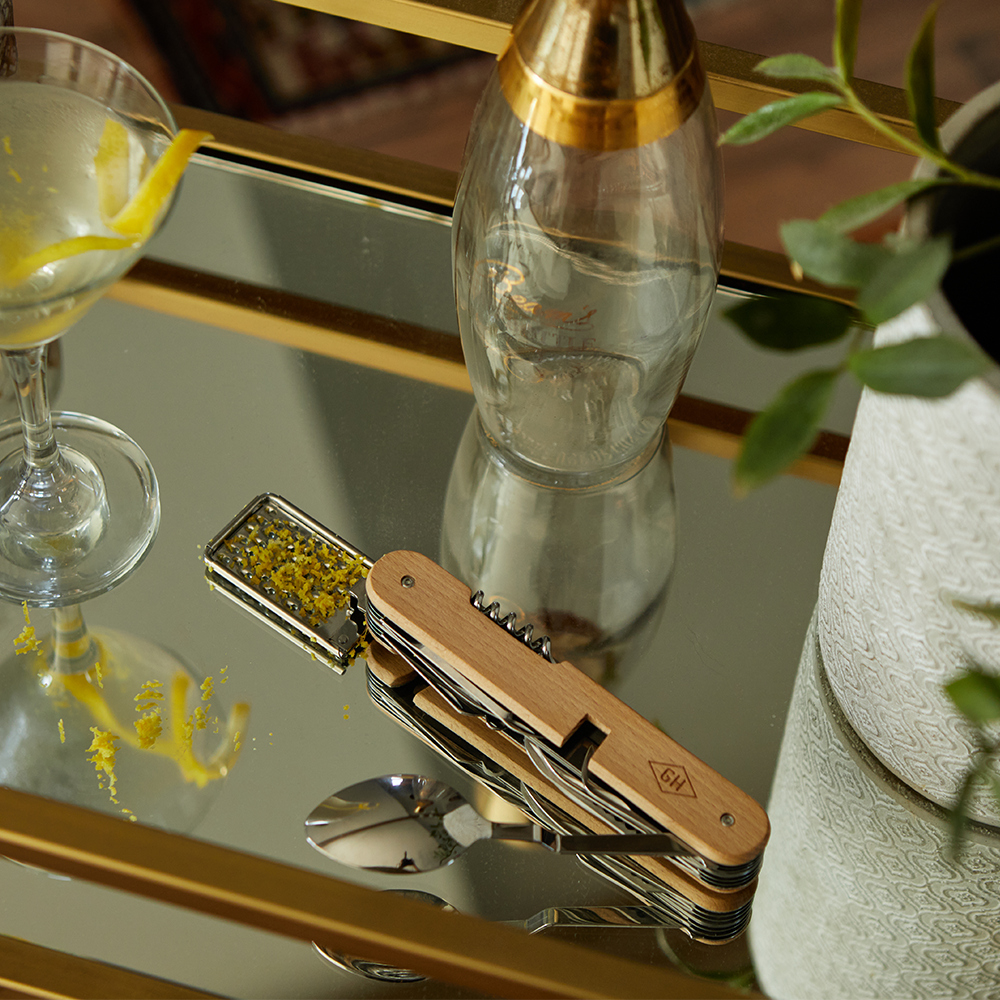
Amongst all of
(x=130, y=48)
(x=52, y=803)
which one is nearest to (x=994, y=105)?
(x=52, y=803)

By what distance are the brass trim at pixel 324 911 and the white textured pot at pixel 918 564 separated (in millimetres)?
115

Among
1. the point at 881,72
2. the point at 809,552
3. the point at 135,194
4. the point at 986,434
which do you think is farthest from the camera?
the point at 881,72

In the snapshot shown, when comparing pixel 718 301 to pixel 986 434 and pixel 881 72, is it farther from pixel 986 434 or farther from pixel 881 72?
pixel 881 72

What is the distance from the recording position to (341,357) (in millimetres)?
605

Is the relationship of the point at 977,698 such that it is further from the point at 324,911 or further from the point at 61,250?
the point at 61,250

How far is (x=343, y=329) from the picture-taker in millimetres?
611

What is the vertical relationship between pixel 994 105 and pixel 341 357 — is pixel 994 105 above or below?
above

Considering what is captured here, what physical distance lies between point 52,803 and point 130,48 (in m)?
1.15

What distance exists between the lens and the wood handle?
0.43 meters

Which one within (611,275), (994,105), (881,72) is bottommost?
(881,72)

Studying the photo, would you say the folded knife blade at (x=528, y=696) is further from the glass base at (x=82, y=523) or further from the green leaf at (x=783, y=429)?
the green leaf at (x=783, y=429)

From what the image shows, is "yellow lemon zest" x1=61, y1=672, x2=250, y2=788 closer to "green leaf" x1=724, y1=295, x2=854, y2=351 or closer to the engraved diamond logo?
the engraved diamond logo

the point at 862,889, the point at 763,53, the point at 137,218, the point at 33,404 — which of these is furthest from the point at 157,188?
the point at 763,53

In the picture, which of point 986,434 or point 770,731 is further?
point 770,731
